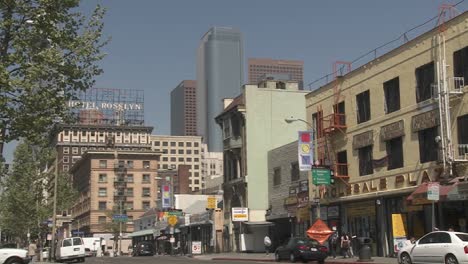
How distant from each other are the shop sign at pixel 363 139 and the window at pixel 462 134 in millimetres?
8065

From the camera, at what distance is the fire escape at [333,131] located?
144 feet

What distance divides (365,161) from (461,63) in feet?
34.5

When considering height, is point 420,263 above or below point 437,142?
below

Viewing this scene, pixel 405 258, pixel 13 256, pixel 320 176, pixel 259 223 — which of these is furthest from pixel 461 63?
pixel 259 223

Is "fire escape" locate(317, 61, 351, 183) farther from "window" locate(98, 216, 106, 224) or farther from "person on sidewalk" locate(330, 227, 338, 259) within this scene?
"window" locate(98, 216, 106, 224)

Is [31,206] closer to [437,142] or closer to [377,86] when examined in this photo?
[377,86]

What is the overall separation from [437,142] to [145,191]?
109412 millimetres

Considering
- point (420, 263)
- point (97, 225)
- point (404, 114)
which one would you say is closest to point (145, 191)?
point (97, 225)

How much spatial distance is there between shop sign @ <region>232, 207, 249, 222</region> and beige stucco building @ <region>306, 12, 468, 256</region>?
37.4 feet

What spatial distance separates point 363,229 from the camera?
41.7 meters

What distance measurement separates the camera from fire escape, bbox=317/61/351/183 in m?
43.9

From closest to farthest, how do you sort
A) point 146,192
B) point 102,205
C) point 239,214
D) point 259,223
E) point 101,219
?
point 259,223
point 239,214
point 101,219
point 102,205
point 146,192

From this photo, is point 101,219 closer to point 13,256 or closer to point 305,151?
point 305,151

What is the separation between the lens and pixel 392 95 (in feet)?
128
